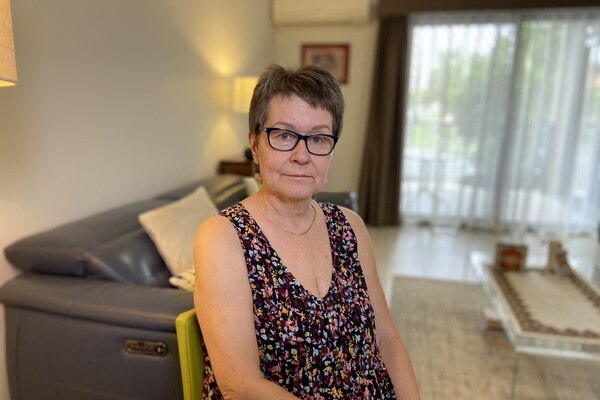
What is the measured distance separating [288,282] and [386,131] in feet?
11.4

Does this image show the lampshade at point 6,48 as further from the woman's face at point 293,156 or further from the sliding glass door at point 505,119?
the sliding glass door at point 505,119

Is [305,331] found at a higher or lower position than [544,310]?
higher

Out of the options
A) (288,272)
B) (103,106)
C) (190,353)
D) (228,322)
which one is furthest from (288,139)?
(103,106)

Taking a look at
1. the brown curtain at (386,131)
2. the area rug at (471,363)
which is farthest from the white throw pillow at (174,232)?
the brown curtain at (386,131)

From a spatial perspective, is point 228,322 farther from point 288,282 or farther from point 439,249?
point 439,249

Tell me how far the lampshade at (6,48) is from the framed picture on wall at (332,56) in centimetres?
373

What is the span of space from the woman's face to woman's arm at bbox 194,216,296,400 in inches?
8.0

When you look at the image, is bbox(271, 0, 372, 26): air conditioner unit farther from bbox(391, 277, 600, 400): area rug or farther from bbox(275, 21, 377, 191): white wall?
bbox(391, 277, 600, 400): area rug

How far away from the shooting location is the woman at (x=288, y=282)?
88 centimetres

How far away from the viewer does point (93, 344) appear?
120cm

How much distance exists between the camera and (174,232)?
5.66 ft

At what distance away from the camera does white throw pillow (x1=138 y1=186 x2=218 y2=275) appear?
1.64 m

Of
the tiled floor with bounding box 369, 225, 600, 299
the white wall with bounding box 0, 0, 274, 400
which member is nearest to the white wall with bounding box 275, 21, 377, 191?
the tiled floor with bounding box 369, 225, 600, 299

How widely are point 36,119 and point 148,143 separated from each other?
813 mm
